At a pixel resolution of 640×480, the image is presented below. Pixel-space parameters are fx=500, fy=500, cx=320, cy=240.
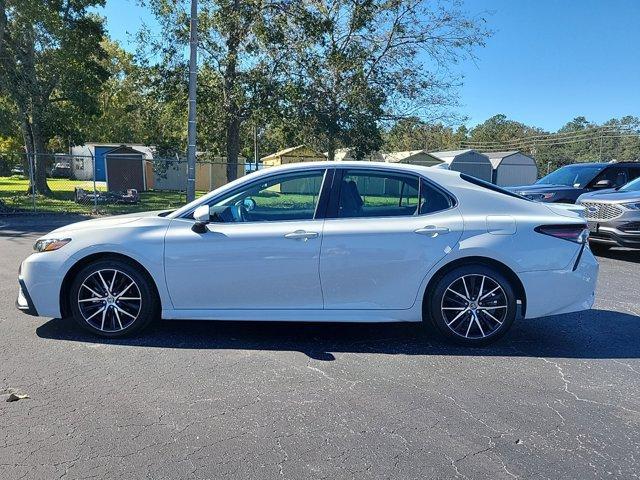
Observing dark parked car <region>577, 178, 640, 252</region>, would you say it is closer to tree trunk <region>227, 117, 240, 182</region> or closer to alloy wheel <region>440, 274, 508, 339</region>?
alloy wheel <region>440, 274, 508, 339</region>

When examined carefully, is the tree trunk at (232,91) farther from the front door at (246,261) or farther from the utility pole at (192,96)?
the front door at (246,261)

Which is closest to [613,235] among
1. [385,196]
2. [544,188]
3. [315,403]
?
[544,188]

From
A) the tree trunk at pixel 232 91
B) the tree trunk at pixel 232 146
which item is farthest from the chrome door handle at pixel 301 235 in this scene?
the tree trunk at pixel 232 146

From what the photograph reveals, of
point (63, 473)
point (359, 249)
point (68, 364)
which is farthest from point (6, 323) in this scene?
point (359, 249)

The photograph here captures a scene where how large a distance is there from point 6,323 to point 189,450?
3118 millimetres

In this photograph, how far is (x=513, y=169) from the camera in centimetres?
4053

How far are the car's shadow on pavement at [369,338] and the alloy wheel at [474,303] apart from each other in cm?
24

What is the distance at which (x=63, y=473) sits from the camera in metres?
2.58

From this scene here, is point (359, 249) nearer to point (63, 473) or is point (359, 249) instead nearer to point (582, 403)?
point (582, 403)

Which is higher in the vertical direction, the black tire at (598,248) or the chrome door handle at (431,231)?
the chrome door handle at (431,231)

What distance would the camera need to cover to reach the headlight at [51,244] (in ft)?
14.5

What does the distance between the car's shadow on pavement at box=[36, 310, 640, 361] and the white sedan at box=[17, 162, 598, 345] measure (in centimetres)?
22

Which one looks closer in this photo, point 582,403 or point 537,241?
point 582,403

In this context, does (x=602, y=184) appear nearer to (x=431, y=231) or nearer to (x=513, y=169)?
(x=431, y=231)
